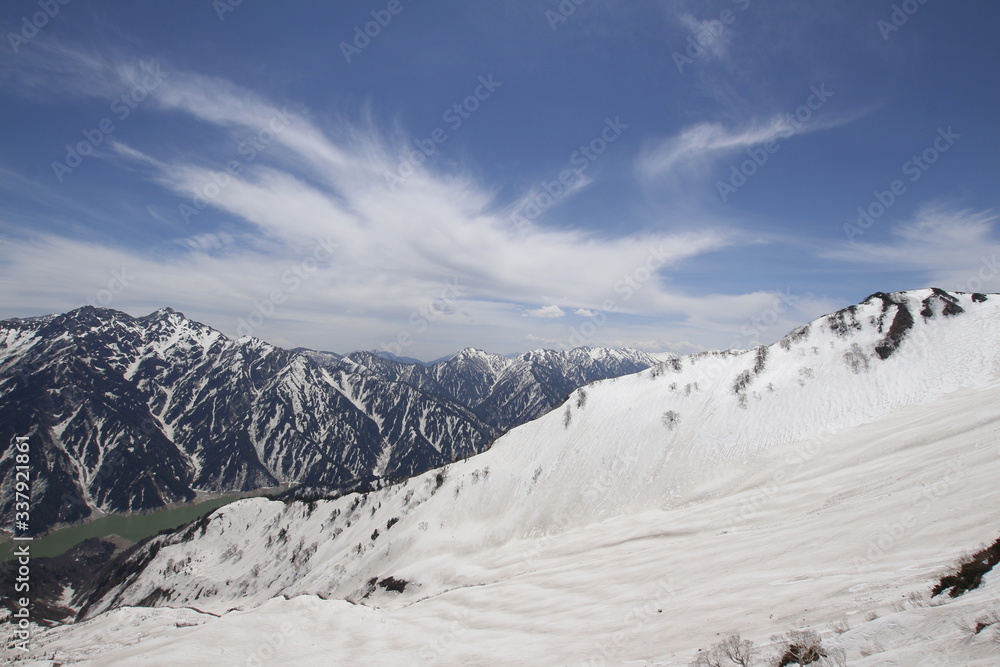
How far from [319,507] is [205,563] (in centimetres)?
2907

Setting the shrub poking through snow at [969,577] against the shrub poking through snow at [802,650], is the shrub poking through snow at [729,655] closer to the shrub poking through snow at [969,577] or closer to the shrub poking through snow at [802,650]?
the shrub poking through snow at [802,650]

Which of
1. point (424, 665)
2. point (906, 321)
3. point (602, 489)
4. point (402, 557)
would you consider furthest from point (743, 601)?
point (906, 321)

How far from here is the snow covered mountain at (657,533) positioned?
802 inches

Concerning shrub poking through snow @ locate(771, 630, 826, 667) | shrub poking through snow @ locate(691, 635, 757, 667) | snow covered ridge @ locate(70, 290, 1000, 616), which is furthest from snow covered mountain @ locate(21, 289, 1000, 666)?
shrub poking through snow @ locate(691, 635, 757, 667)

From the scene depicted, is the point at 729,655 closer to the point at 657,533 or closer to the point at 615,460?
the point at 657,533

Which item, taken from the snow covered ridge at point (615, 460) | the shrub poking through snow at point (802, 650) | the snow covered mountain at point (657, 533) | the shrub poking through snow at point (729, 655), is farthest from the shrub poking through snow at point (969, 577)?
the snow covered ridge at point (615, 460)

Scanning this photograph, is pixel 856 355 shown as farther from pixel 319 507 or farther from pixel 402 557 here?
pixel 319 507

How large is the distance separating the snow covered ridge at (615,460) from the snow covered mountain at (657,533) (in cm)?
43

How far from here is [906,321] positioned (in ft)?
251

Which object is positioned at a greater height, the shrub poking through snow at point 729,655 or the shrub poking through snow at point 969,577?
the shrub poking through snow at point 969,577

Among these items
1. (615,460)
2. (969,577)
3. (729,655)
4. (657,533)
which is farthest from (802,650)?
(615,460)

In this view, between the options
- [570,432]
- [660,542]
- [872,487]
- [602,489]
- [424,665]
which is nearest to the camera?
[424,665]

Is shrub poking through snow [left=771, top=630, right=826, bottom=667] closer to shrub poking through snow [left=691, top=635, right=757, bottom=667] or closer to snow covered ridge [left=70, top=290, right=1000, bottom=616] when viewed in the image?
shrub poking through snow [left=691, top=635, right=757, bottom=667]

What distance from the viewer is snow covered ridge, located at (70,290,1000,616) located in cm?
6341
